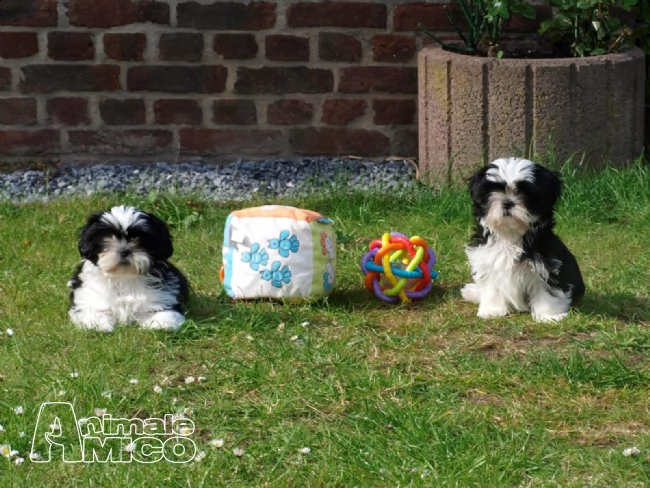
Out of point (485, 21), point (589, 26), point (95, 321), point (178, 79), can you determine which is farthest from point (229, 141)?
point (95, 321)

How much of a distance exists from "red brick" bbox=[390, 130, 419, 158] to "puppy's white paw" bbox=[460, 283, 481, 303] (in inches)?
112

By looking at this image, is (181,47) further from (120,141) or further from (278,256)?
(278,256)

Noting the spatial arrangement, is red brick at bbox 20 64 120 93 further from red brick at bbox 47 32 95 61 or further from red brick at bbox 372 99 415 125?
red brick at bbox 372 99 415 125

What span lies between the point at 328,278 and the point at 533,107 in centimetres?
239

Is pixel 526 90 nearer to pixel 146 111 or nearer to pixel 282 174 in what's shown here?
pixel 282 174

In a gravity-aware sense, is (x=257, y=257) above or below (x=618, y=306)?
above

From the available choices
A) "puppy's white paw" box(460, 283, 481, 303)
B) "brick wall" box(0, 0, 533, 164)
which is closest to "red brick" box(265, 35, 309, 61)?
"brick wall" box(0, 0, 533, 164)

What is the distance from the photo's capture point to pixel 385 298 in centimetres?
584

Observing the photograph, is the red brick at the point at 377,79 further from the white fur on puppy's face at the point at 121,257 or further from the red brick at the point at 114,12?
the white fur on puppy's face at the point at 121,257

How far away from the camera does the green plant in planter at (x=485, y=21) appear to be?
760 cm

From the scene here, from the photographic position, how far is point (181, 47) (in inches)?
329

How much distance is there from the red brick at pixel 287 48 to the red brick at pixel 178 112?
671mm

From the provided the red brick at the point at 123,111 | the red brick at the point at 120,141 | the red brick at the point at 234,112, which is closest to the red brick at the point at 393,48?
the red brick at the point at 234,112

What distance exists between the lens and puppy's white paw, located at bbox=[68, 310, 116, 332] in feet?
17.4
